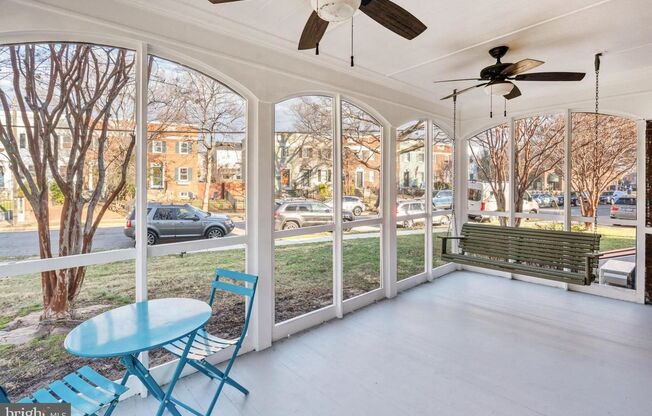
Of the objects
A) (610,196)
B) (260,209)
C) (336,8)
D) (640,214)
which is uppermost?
(336,8)

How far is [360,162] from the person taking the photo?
13.7ft

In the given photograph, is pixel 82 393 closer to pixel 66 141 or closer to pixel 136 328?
pixel 136 328

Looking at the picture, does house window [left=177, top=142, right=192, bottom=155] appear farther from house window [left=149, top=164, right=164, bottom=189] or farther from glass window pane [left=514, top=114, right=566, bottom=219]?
glass window pane [left=514, top=114, right=566, bottom=219]

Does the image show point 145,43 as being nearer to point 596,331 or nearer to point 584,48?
point 584,48

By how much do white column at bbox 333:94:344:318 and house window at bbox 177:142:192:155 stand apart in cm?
166

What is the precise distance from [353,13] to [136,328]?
83.1 inches

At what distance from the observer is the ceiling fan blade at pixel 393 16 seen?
1.77 m

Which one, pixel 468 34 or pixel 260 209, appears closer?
pixel 468 34

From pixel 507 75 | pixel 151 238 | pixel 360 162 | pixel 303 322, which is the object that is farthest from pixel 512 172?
Result: pixel 151 238

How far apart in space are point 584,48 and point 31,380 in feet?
17.9

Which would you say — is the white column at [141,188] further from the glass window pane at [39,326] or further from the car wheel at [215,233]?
the car wheel at [215,233]

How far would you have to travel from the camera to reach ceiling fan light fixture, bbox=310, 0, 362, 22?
1.57 m

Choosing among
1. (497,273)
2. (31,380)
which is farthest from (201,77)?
(497,273)

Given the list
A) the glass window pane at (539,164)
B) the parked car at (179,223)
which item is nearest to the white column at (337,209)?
the parked car at (179,223)
